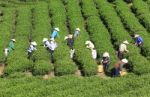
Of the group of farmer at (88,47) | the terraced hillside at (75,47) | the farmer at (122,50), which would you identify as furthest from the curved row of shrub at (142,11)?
the farmer at (122,50)

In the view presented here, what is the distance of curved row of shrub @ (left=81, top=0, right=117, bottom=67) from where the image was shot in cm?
2933

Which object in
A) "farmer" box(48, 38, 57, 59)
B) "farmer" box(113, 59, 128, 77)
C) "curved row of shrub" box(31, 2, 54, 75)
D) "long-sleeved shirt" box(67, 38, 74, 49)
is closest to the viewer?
"farmer" box(113, 59, 128, 77)

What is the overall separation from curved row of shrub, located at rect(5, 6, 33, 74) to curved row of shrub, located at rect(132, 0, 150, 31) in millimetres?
8687

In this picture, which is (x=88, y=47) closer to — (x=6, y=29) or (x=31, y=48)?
(x=31, y=48)

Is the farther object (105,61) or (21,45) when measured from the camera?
(21,45)

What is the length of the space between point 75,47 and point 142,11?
9.43m

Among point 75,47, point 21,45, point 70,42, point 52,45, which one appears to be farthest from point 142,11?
point 52,45

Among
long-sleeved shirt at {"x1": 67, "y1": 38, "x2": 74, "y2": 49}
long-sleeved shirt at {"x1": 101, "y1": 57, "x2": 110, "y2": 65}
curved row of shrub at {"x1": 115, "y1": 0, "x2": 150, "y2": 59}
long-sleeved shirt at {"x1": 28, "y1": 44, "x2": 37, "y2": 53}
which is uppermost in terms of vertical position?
curved row of shrub at {"x1": 115, "y1": 0, "x2": 150, "y2": 59}

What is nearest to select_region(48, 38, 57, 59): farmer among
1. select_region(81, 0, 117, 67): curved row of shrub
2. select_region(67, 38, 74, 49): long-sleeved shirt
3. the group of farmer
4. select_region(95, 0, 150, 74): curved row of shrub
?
the group of farmer

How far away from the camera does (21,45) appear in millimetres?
31766

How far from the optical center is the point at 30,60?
2852 centimetres

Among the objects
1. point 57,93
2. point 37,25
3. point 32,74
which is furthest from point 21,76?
point 37,25

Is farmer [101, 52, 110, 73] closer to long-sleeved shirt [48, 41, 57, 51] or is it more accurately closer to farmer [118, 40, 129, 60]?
farmer [118, 40, 129, 60]

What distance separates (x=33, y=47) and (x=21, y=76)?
333 centimetres
